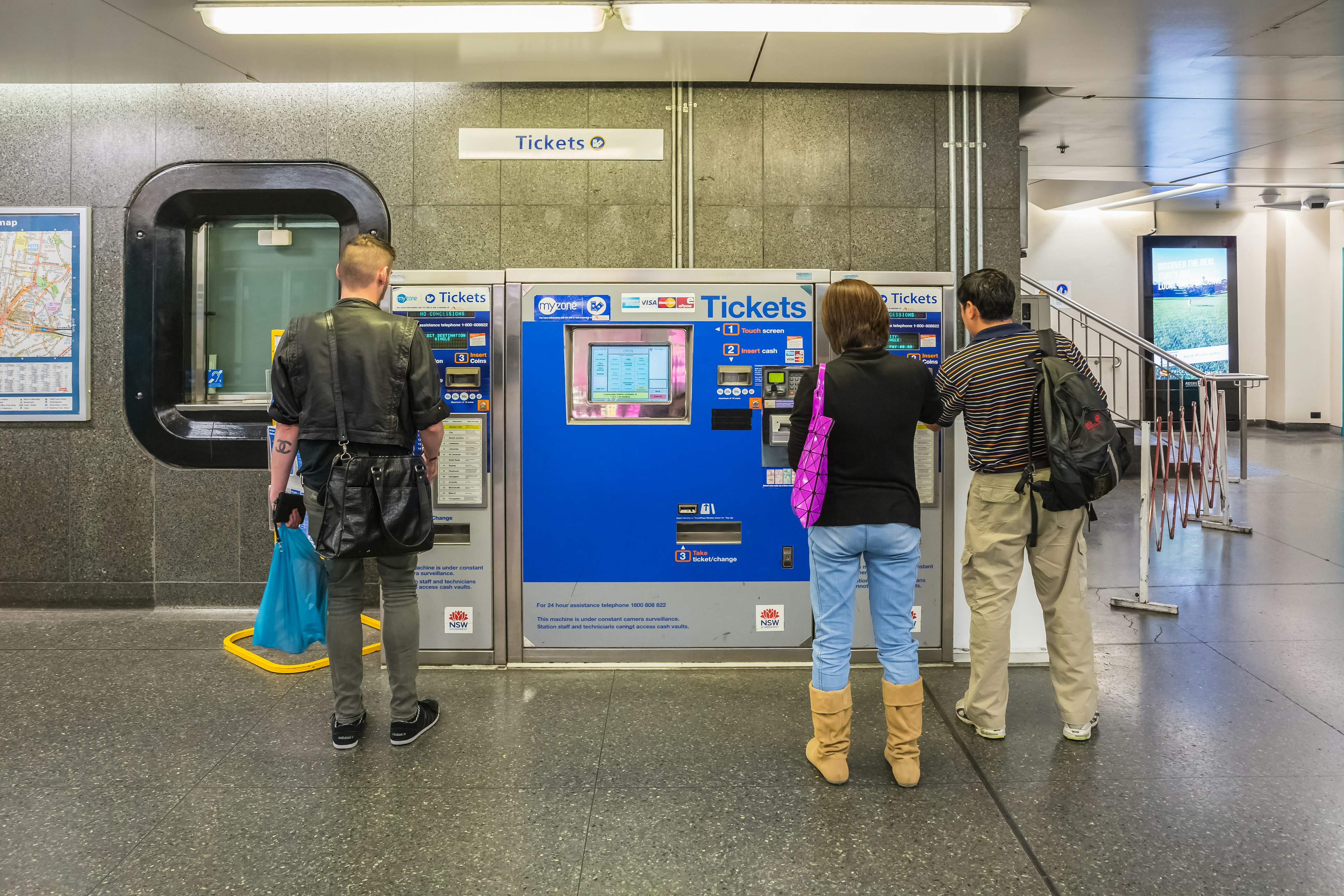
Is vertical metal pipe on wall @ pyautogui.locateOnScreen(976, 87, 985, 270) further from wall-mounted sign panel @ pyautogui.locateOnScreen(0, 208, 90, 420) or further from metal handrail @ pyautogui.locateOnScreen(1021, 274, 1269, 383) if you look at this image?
wall-mounted sign panel @ pyautogui.locateOnScreen(0, 208, 90, 420)

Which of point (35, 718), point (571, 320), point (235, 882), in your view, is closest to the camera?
point (235, 882)

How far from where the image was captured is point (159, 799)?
8.74ft

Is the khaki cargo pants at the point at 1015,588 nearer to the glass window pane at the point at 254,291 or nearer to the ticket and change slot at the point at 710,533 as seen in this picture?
the ticket and change slot at the point at 710,533

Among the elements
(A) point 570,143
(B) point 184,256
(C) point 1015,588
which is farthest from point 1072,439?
(B) point 184,256

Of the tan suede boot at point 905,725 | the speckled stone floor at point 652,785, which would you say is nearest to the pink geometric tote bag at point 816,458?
the tan suede boot at point 905,725

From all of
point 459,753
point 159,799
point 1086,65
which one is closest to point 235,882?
point 159,799

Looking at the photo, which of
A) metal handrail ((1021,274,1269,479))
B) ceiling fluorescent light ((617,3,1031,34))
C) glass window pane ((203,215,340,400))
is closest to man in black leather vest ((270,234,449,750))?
ceiling fluorescent light ((617,3,1031,34))

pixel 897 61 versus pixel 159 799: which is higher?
pixel 897 61

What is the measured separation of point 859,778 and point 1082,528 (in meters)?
1.16

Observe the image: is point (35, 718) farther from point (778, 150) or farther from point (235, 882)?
point (778, 150)

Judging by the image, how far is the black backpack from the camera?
282 cm

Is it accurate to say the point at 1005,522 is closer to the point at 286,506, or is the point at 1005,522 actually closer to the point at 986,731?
the point at 986,731

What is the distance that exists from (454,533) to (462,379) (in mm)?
661

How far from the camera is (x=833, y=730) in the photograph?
108 inches
